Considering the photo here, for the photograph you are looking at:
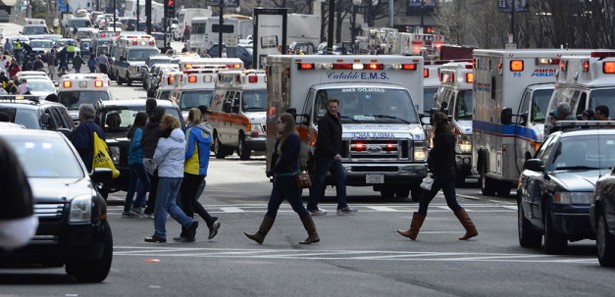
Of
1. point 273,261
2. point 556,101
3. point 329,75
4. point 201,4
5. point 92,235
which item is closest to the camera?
point 92,235

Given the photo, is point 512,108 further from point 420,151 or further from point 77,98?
point 77,98

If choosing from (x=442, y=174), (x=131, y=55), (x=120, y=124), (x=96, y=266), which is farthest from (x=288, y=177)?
(x=131, y=55)

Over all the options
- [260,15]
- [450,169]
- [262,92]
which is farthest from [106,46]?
[450,169]

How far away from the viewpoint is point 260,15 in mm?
55281

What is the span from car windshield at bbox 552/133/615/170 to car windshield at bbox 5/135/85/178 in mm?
5435

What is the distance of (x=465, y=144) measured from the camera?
29.9 m

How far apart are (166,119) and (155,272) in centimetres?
366

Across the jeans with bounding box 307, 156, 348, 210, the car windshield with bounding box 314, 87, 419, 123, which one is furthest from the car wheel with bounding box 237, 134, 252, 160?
the jeans with bounding box 307, 156, 348, 210

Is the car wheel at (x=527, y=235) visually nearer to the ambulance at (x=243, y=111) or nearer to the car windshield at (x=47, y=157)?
the car windshield at (x=47, y=157)

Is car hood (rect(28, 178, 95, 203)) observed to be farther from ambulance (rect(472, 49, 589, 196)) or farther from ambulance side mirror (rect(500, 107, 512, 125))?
ambulance (rect(472, 49, 589, 196))

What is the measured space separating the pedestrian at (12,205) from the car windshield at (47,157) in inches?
375

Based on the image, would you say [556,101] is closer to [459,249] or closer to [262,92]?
[459,249]

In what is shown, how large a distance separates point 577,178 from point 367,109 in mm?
9657

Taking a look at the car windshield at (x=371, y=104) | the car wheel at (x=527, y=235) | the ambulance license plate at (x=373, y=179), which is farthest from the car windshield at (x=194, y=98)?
the car wheel at (x=527, y=235)
